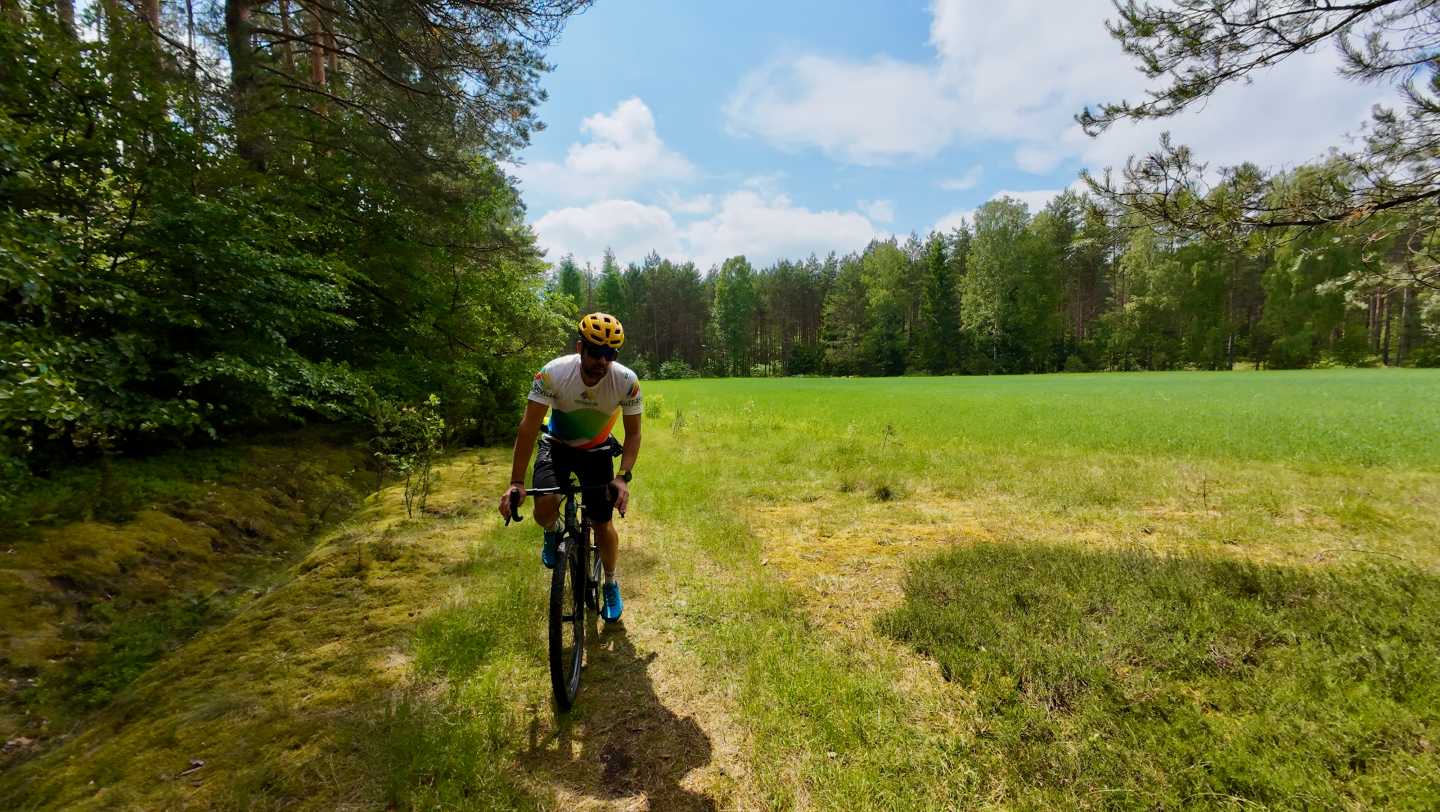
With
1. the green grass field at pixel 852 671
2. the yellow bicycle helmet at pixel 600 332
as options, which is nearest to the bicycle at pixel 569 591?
the green grass field at pixel 852 671

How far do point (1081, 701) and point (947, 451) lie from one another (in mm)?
7421

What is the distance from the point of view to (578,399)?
349cm

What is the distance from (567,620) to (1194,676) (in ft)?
12.0

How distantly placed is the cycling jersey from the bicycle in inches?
14.2

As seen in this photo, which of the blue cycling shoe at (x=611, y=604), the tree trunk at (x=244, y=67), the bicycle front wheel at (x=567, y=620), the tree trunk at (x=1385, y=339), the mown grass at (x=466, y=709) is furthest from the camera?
the tree trunk at (x=1385, y=339)

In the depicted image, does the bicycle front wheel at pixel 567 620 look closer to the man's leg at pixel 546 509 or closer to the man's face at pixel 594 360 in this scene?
the man's leg at pixel 546 509

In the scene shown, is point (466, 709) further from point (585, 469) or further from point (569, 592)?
point (585, 469)

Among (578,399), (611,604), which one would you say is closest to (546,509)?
(578,399)

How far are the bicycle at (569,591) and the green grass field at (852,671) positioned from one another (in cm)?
21

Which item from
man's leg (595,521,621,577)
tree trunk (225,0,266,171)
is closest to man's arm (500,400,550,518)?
man's leg (595,521,621,577)

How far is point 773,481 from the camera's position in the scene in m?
8.25

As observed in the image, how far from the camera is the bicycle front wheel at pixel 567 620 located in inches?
114

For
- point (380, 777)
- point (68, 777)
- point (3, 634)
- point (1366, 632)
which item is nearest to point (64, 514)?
point (3, 634)

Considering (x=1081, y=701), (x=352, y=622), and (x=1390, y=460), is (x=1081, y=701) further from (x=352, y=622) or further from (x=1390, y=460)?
(x=1390, y=460)
